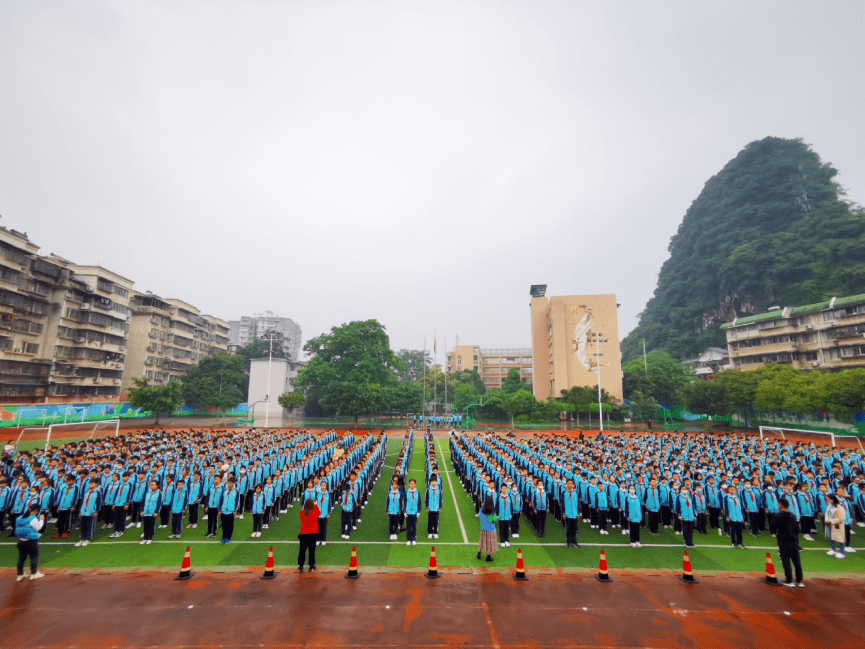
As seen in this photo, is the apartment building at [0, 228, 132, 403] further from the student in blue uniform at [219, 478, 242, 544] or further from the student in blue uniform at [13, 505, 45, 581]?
the student in blue uniform at [219, 478, 242, 544]

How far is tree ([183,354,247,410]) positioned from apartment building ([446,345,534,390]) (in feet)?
200

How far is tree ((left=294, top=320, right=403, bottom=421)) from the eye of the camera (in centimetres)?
3963

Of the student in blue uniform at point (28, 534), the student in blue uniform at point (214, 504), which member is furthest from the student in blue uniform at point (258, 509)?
the student in blue uniform at point (28, 534)

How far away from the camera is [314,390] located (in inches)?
1818

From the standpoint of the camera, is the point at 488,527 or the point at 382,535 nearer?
the point at 488,527

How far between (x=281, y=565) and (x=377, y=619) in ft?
10.8

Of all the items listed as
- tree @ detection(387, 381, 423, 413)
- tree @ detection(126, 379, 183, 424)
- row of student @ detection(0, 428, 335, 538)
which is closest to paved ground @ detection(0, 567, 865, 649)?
row of student @ detection(0, 428, 335, 538)

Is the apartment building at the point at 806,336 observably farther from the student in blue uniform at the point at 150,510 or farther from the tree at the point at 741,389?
the student in blue uniform at the point at 150,510

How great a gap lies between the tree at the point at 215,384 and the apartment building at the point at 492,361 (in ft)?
200

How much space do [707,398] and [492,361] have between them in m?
70.3

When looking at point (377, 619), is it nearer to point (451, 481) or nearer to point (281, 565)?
point (281, 565)

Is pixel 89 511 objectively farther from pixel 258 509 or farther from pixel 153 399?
pixel 153 399

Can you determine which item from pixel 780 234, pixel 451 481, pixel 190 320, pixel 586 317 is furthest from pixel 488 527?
pixel 780 234

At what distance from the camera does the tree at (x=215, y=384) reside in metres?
48.3
